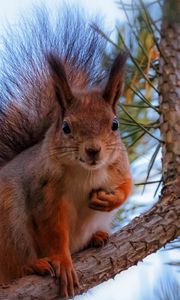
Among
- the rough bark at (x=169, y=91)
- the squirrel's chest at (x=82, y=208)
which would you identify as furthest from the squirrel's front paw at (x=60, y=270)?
the rough bark at (x=169, y=91)

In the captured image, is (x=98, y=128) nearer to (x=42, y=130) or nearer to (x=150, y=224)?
(x=150, y=224)

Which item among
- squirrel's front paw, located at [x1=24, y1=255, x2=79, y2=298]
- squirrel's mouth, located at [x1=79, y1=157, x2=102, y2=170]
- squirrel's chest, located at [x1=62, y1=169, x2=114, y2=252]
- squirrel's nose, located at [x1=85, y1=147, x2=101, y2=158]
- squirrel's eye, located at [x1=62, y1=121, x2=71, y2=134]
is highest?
squirrel's eye, located at [x1=62, y1=121, x2=71, y2=134]

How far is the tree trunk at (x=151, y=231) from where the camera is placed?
1330 millimetres

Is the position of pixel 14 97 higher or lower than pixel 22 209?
higher

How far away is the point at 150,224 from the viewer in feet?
4.66

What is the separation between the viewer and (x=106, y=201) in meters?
1.46

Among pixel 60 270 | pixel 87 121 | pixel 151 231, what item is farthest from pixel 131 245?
pixel 87 121

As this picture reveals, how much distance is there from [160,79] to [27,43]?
0.52m

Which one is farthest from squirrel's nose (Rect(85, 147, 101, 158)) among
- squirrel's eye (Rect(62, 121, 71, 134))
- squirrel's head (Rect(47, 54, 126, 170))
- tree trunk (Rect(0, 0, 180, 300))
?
tree trunk (Rect(0, 0, 180, 300))

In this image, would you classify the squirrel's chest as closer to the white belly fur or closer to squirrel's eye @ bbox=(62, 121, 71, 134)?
the white belly fur

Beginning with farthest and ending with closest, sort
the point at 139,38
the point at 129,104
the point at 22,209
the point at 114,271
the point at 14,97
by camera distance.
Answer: the point at 14,97, the point at 129,104, the point at 139,38, the point at 22,209, the point at 114,271

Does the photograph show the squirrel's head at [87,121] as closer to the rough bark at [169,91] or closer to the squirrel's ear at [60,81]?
the squirrel's ear at [60,81]

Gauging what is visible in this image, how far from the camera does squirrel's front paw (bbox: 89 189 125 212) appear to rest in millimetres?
1459

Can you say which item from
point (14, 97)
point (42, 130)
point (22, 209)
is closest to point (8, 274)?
point (22, 209)
